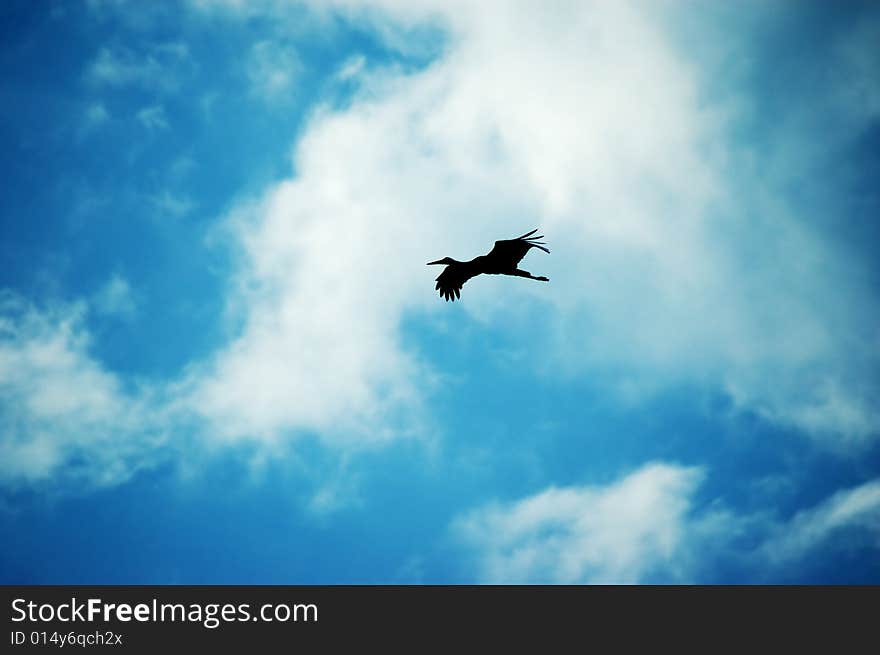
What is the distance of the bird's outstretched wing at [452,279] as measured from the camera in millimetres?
22312

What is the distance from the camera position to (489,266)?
21.6m

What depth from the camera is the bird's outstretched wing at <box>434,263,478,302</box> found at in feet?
73.2

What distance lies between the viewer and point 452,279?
22562mm

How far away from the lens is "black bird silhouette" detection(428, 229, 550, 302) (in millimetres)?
20656

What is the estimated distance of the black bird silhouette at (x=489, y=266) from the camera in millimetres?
20656

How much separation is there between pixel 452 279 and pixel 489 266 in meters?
1.59
